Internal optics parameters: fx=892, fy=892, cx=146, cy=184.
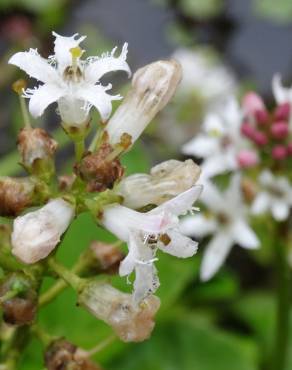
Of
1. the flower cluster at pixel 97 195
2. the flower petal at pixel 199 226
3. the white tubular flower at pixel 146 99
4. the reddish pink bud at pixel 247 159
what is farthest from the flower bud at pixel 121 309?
the flower petal at pixel 199 226

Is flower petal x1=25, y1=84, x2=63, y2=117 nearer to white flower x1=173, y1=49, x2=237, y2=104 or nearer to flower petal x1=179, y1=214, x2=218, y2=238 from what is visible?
flower petal x1=179, y1=214, x2=218, y2=238

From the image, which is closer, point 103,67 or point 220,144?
point 103,67

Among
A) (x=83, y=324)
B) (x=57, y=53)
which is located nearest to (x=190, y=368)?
(x=83, y=324)

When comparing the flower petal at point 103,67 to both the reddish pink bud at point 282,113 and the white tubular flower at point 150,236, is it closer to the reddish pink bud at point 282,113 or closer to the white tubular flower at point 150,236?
the white tubular flower at point 150,236

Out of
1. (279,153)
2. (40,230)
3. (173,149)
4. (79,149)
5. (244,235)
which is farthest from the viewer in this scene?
(173,149)

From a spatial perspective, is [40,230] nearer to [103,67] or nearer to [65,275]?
[65,275]

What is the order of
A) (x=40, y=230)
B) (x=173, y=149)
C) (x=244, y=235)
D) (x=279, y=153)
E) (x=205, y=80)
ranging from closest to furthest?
(x=40, y=230), (x=279, y=153), (x=244, y=235), (x=173, y=149), (x=205, y=80)

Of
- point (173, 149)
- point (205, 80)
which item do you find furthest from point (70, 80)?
point (205, 80)
